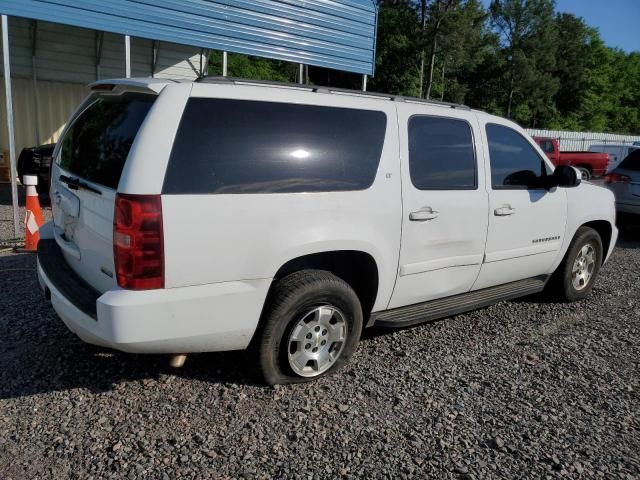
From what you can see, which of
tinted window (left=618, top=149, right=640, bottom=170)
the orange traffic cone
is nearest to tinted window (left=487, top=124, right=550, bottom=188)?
the orange traffic cone

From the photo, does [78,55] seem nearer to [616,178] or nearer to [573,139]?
[616,178]

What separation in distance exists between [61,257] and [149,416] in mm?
1286

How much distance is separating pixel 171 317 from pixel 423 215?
1807 mm

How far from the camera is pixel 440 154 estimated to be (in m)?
3.92

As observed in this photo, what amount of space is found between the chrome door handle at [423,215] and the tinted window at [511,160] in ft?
2.62

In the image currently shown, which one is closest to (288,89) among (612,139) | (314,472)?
(314,472)

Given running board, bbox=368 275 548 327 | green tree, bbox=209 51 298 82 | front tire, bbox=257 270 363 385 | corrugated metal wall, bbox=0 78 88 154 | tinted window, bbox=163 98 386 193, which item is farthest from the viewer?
green tree, bbox=209 51 298 82

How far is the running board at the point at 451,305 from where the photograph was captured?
377 cm

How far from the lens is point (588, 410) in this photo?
A: 3.39 meters

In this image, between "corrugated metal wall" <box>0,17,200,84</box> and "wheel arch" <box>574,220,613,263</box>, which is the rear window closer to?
"wheel arch" <box>574,220,613,263</box>

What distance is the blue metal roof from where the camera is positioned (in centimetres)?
761

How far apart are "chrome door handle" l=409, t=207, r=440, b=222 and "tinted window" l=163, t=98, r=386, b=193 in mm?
426

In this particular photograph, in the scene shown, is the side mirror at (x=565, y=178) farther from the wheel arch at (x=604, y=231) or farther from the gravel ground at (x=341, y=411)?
the gravel ground at (x=341, y=411)

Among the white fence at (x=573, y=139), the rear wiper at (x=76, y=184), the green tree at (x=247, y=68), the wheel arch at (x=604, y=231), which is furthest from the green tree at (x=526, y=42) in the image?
the rear wiper at (x=76, y=184)
